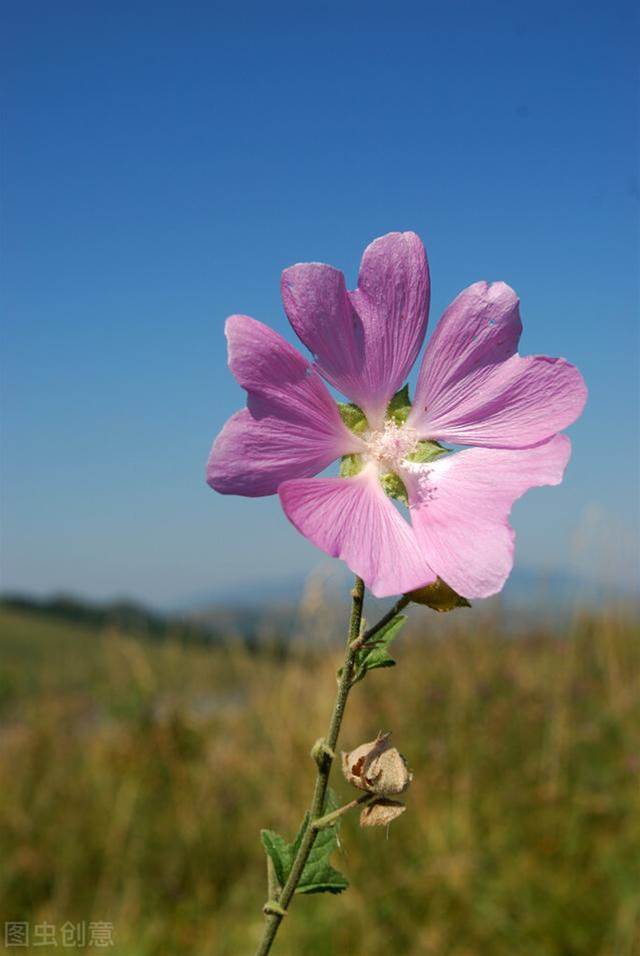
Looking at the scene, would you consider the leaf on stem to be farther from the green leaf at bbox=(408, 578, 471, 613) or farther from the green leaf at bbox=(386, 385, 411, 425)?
the green leaf at bbox=(386, 385, 411, 425)

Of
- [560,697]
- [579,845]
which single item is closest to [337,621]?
[560,697]

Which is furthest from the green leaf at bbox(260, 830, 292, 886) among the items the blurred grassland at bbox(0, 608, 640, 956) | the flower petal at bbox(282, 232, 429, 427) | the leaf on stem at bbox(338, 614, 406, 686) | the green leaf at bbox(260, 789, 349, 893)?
the blurred grassland at bbox(0, 608, 640, 956)

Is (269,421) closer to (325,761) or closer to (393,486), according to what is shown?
(393,486)

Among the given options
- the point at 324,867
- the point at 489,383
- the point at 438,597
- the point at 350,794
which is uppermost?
the point at 489,383

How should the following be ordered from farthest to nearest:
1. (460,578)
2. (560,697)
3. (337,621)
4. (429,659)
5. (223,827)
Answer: (429,659) → (337,621) → (560,697) → (223,827) → (460,578)

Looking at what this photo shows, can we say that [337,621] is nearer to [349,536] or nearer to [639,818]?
[639,818]

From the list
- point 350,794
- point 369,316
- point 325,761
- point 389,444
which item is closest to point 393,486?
point 389,444
